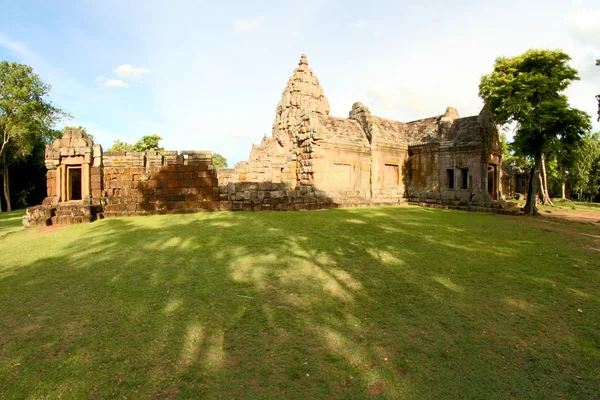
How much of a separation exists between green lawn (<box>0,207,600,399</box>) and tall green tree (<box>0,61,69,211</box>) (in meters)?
20.3

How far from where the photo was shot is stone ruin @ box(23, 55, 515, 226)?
11.3 metres

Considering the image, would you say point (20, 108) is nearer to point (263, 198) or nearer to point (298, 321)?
point (263, 198)

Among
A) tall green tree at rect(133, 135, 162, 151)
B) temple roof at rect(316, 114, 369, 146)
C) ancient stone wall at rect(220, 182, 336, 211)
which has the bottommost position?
ancient stone wall at rect(220, 182, 336, 211)

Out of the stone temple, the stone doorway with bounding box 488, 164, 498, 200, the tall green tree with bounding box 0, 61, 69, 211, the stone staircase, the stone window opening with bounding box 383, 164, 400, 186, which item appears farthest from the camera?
the tall green tree with bounding box 0, 61, 69, 211

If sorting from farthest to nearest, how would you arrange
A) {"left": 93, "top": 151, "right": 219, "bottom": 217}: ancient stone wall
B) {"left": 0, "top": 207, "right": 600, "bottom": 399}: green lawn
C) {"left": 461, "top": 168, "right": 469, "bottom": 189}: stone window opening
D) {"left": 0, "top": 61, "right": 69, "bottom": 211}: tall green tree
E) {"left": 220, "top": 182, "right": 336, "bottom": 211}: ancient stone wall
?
{"left": 0, "top": 61, "right": 69, "bottom": 211}: tall green tree < {"left": 461, "top": 168, "right": 469, "bottom": 189}: stone window opening < {"left": 220, "top": 182, "right": 336, "bottom": 211}: ancient stone wall < {"left": 93, "top": 151, "right": 219, "bottom": 217}: ancient stone wall < {"left": 0, "top": 207, "right": 600, "bottom": 399}: green lawn

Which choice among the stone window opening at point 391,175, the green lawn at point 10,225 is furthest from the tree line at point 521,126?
the green lawn at point 10,225

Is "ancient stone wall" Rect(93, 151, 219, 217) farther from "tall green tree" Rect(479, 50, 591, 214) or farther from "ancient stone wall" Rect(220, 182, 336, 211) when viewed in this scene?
"tall green tree" Rect(479, 50, 591, 214)

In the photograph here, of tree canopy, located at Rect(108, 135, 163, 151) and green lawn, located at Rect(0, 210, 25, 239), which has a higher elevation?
tree canopy, located at Rect(108, 135, 163, 151)

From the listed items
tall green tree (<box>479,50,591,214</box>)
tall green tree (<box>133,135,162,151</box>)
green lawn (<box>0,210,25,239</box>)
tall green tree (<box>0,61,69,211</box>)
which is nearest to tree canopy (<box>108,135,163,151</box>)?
tall green tree (<box>133,135,162,151</box>)

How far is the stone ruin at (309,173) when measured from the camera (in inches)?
443

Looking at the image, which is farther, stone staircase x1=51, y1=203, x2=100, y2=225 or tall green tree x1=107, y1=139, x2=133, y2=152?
tall green tree x1=107, y1=139, x2=133, y2=152

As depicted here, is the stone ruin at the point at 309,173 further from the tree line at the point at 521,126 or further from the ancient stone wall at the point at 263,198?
the tree line at the point at 521,126

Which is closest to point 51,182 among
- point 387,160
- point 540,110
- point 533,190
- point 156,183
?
point 156,183

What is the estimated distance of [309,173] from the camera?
48.0 feet
